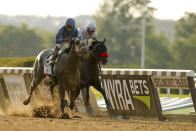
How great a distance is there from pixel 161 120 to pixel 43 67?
290 centimetres

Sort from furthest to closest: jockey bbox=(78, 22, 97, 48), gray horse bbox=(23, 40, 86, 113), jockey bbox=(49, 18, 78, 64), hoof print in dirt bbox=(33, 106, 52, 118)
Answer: jockey bbox=(78, 22, 97, 48)
hoof print in dirt bbox=(33, 106, 52, 118)
jockey bbox=(49, 18, 78, 64)
gray horse bbox=(23, 40, 86, 113)

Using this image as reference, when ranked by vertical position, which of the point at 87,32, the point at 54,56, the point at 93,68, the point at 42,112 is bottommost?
the point at 42,112

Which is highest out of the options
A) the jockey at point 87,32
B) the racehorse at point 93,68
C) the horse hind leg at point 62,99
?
the jockey at point 87,32

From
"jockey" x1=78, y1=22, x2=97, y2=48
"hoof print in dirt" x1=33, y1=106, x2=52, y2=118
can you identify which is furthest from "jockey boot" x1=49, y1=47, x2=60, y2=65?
"hoof print in dirt" x1=33, y1=106, x2=52, y2=118

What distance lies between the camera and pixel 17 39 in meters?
81.9

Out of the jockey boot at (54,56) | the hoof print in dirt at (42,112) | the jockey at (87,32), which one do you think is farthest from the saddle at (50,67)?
the hoof print in dirt at (42,112)

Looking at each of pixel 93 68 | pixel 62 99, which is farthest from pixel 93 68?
pixel 62 99

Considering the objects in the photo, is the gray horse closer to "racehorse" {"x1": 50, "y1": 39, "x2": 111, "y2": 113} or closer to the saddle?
the saddle

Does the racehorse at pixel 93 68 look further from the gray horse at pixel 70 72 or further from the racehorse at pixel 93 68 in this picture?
the gray horse at pixel 70 72

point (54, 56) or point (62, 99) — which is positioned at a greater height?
point (54, 56)

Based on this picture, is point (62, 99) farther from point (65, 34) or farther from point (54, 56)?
point (65, 34)

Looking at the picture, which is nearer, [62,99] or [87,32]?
[62,99]

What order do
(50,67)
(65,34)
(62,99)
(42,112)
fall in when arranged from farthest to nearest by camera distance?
(50,67)
(42,112)
(65,34)
(62,99)

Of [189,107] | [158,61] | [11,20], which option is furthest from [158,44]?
[11,20]
